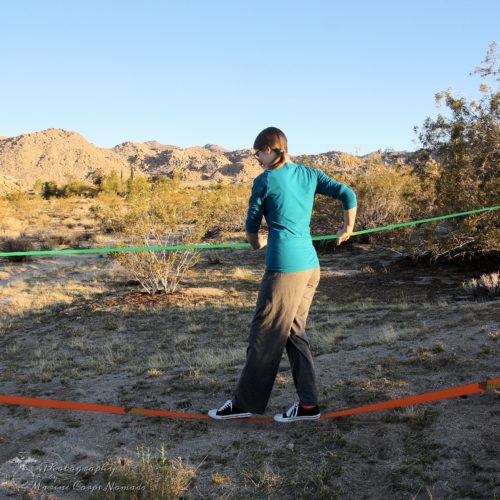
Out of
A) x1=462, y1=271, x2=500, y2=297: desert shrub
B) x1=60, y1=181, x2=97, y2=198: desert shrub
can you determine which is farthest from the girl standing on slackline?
x1=60, y1=181, x2=97, y2=198: desert shrub

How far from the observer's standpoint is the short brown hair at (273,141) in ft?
10.6

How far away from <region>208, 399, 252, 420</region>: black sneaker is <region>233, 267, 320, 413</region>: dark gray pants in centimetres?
12

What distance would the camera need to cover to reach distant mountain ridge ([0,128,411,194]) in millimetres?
101875

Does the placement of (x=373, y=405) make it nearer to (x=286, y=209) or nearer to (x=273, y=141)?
(x=286, y=209)

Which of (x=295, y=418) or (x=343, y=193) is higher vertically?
(x=343, y=193)

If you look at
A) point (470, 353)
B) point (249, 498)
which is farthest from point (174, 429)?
point (470, 353)

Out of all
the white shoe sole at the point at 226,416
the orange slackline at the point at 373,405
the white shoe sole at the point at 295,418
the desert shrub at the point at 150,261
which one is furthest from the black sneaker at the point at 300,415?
the desert shrub at the point at 150,261

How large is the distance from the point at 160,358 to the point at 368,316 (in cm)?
400

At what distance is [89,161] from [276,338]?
364ft

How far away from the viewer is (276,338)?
337 cm

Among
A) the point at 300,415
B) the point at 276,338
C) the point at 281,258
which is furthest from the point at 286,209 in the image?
the point at 300,415

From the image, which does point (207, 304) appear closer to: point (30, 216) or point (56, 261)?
point (56, 261)

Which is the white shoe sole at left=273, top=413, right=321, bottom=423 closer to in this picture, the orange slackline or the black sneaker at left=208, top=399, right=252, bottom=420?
the orange slackline

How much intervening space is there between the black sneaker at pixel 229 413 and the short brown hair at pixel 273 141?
1.81m
